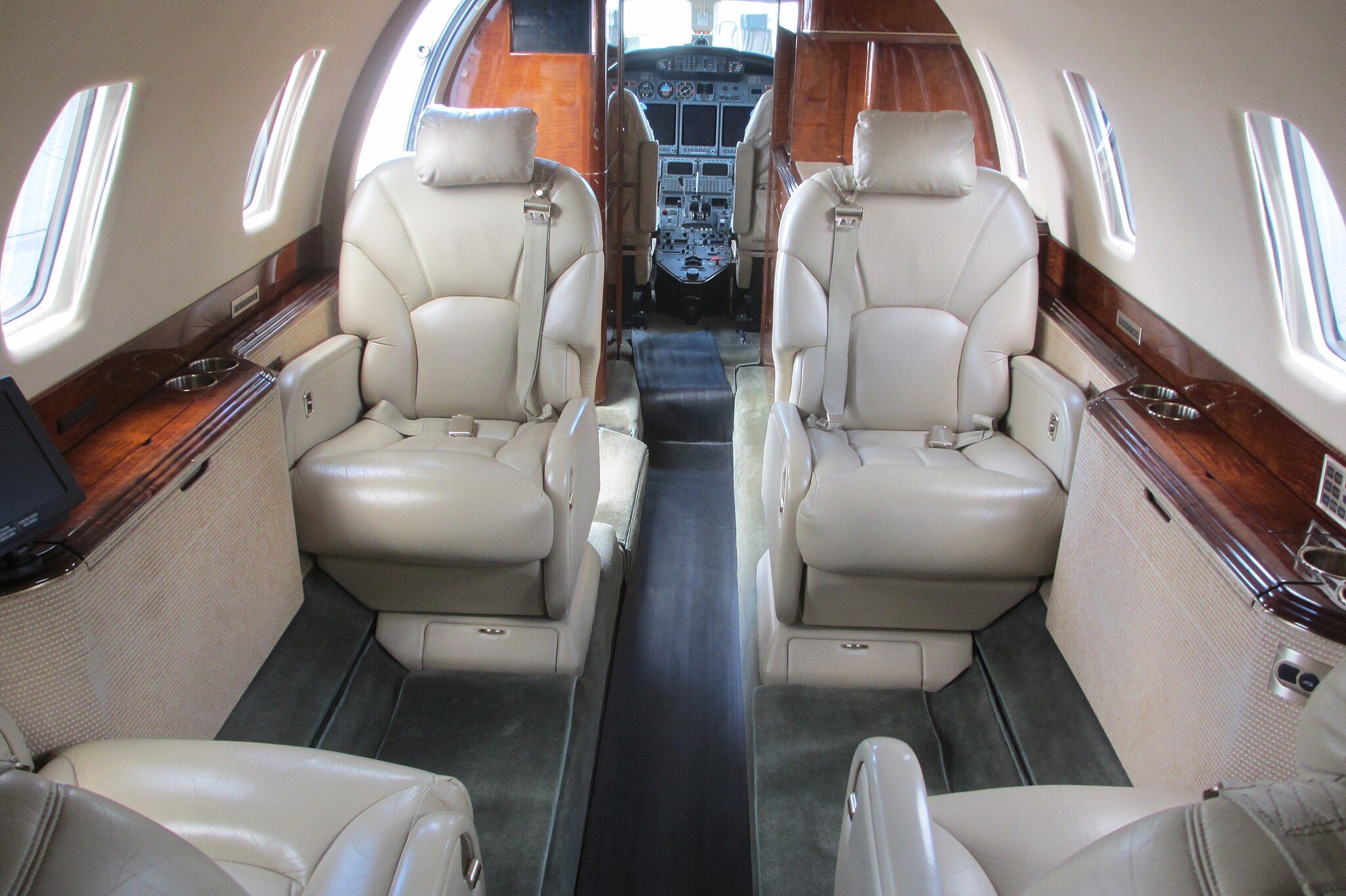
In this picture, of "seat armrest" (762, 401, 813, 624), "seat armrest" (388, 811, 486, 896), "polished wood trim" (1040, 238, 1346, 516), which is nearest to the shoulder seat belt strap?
"seat armrest" (762, 401, 813, 624)

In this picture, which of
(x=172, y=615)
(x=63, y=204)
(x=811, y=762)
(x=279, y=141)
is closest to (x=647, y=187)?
(x=279, y=141)

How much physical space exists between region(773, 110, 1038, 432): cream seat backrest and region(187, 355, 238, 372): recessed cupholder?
5.03 ft

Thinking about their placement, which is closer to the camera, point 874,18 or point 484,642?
point 484,642

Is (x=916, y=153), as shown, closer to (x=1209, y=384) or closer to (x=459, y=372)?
(x=1209, y=384)

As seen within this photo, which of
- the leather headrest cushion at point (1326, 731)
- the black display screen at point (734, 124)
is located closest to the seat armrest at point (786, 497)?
the leather headrest cushion at point (1326, 731)

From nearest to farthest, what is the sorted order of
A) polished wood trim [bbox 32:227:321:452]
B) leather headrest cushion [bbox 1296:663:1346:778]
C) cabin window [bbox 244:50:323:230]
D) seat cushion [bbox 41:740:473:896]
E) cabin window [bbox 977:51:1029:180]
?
leather headrest cushion [bbox 1296:663:1346:778] < seat cushion [bbox 41:740:473:896] < polished wood trim [bbox 32:227:321:452] < cabin window [bbox 244:50:323:230] < cabin window [bbox 977:51:1029:180]

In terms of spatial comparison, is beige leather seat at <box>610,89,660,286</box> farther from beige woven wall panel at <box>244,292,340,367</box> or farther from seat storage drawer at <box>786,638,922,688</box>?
seat storage drawer at <box>786,638,922,688</box>

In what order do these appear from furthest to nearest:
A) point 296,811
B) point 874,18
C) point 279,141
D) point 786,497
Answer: point 874,18 < point 279,141 < point 786,497 < point 296,811

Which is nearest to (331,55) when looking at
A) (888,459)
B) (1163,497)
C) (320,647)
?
(320,647)

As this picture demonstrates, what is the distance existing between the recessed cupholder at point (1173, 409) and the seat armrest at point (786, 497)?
83cm

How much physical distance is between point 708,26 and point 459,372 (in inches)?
204

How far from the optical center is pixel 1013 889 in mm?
1343

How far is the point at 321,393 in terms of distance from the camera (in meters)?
2.69

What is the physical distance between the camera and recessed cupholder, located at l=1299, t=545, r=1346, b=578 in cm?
159
